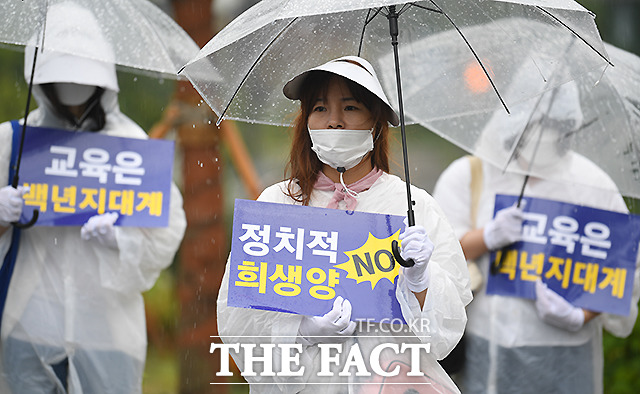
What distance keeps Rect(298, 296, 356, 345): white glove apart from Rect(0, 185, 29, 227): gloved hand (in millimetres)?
1688

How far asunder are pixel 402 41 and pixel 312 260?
1.09 meters

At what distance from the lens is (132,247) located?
4.36 metres

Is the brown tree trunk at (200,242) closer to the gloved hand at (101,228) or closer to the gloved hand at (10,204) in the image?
the gloved hand at (101,228)

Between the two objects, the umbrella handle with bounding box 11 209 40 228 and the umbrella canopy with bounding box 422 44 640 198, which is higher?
the umbrella canopy with bounding box 422 44 640 198

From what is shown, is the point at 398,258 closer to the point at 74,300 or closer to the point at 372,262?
the point at 372,262

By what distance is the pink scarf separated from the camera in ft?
10.1

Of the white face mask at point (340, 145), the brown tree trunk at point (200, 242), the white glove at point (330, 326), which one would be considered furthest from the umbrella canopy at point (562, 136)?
the brown tree trunk at point (200, 242)

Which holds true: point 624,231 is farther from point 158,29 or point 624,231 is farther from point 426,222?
point 158,29

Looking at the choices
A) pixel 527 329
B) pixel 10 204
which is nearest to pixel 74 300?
pixel 10 204

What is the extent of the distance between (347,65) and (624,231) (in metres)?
2.12

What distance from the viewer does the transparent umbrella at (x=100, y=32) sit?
149 inches

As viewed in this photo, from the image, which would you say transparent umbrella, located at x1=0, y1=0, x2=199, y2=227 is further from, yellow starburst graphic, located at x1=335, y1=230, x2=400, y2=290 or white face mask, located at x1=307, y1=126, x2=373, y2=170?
yellow starburst graphic, located at x1=335, y1=230, x2=400, y2=290

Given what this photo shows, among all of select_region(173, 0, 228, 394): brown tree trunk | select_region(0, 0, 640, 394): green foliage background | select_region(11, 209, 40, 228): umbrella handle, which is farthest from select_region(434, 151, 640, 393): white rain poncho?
select_region(173, 0, 228, 394): brown tree trunk

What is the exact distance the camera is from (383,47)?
11.4 ft
